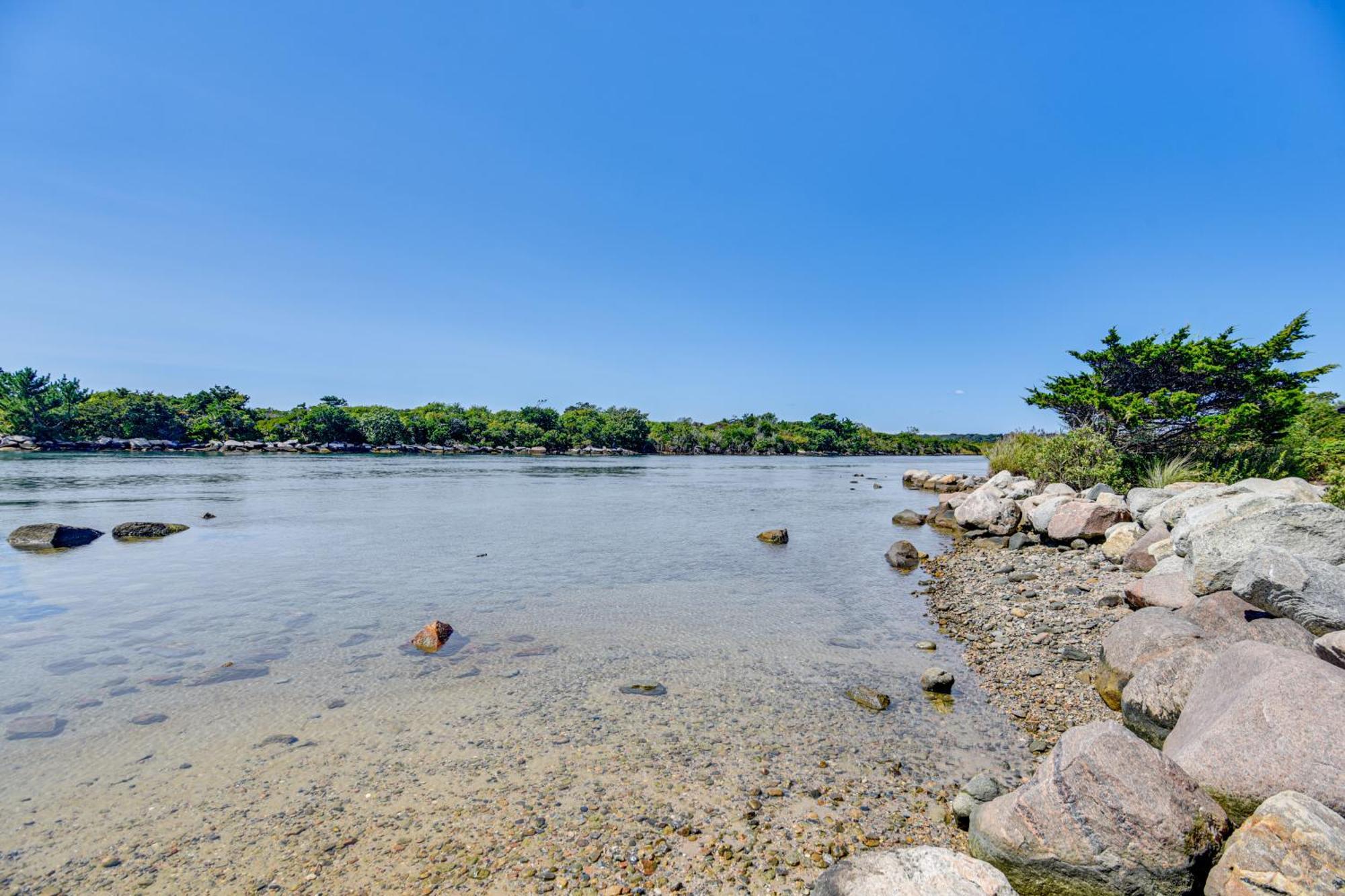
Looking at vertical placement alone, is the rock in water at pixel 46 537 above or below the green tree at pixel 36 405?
below

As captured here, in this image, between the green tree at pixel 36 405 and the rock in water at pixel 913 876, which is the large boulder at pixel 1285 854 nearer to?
the rock in water at pixel 913 876

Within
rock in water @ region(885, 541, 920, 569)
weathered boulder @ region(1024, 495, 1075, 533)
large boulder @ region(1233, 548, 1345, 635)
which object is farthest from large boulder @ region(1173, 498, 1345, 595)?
weathered boulder @ region(1024, 495, 1075, 533)

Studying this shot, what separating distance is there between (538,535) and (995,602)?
12.0 m

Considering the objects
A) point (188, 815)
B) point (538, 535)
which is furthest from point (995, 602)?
point (538, 535)

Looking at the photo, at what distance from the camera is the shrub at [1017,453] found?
2595cm

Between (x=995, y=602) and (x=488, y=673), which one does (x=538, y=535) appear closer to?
(x=488, y=673)

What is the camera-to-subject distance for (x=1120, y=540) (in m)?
11.3

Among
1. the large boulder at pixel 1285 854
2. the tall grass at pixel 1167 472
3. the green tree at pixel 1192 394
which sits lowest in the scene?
the large boulder at pixel 1285 854

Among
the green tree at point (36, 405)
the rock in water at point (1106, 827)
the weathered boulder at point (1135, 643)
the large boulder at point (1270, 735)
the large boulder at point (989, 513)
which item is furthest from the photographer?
the green tree at point (36, 405)

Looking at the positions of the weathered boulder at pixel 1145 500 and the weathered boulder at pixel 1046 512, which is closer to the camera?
the weathered boulder at pixel 1145 500

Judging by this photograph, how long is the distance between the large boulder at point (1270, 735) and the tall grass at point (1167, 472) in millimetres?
15258

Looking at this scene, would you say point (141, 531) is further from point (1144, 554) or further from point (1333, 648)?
point (1144, 554)

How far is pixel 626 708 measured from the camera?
5.93m

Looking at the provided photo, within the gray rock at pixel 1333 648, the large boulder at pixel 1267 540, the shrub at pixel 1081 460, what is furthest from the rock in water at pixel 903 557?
the shrub at pixel 1081 460
